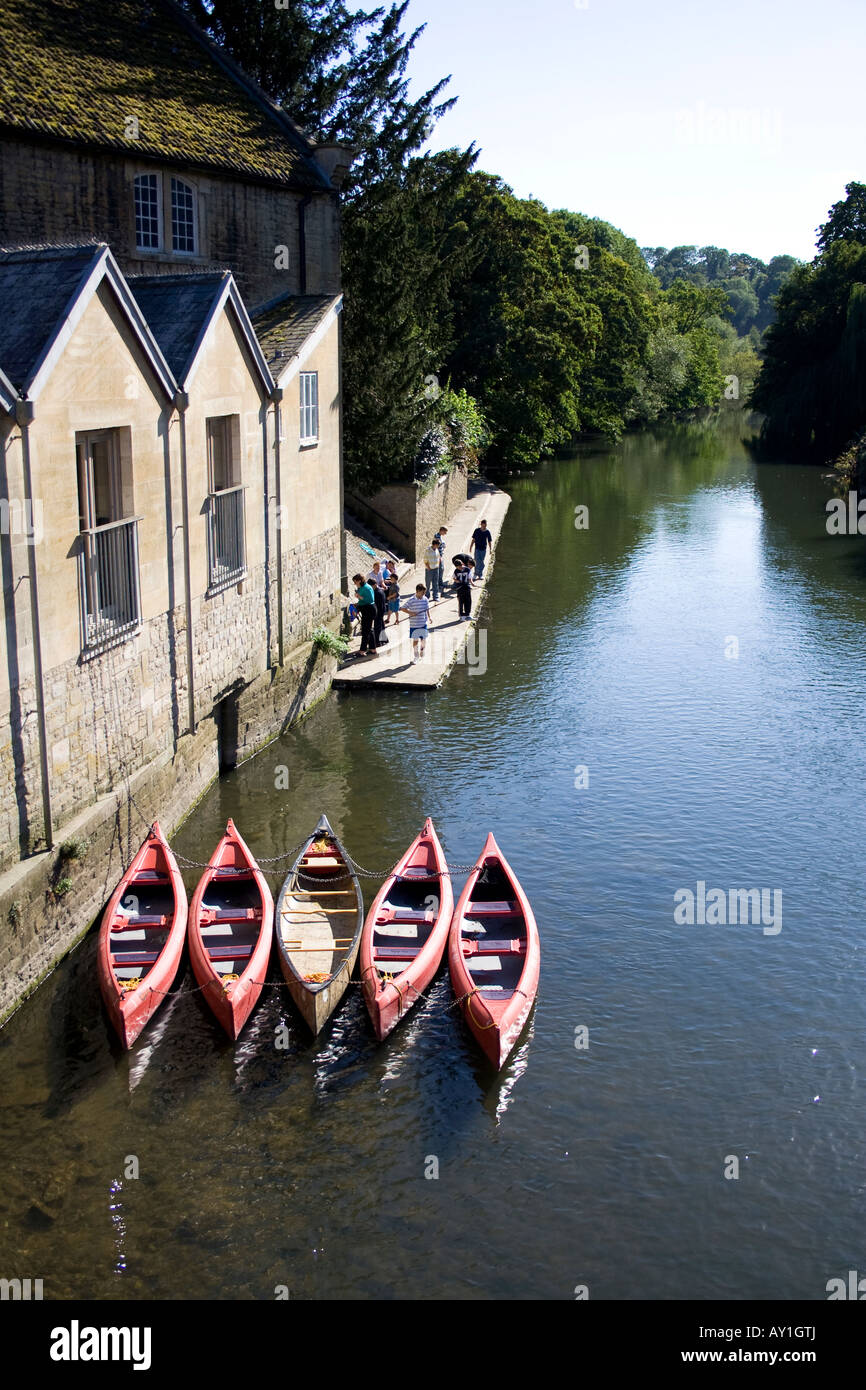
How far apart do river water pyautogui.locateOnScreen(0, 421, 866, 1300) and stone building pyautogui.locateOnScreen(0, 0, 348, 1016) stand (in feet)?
5.18

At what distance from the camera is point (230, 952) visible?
42.0ft

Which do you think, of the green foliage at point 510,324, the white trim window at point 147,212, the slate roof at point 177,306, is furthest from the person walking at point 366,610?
the green foliage at point 510,324

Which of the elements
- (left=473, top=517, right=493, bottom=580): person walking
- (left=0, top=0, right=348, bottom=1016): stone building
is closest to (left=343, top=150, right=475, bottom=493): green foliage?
(left=473, top=517, right=493, bottom=580): person walking

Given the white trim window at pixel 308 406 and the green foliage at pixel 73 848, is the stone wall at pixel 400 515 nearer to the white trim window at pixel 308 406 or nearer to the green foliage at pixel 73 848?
the white trim window at pixel 308 406

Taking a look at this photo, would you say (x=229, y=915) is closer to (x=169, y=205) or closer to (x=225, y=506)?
(x=225, y=506)

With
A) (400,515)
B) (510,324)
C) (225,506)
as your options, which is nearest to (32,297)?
(225,506)

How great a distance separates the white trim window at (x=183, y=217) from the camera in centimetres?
2019

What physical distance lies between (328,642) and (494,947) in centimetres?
1048

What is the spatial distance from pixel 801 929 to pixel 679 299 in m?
91.9

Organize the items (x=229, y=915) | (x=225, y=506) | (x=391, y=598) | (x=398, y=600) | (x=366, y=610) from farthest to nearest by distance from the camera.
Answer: (x=398, y=600) < (x=391, y=598) < (x=366, y=610) < (x=225, y=506) < (x=229, y=915)

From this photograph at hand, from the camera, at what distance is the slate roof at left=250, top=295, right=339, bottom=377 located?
2023cm

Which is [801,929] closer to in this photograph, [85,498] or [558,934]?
[558,934]

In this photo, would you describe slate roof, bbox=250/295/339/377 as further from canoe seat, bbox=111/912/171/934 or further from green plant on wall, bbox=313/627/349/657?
canoe seat, bbox=111/912/171/934

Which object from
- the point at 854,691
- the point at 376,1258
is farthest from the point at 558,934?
the point at 854,691
